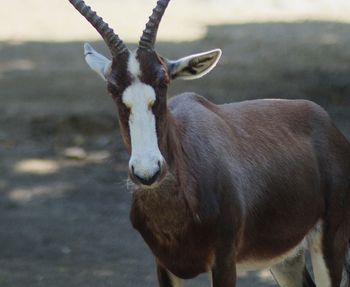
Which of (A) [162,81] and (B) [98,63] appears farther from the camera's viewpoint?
(B) [98,63]

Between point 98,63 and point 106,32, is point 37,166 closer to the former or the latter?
point 98,63

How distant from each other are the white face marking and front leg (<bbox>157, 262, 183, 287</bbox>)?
1.08 meters

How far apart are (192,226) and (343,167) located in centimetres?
146

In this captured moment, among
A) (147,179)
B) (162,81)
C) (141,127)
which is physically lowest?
(147,179)

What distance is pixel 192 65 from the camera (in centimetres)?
665

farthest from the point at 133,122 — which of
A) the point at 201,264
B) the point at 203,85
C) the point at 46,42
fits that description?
the point at 46,42

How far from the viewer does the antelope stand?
20.8 ft

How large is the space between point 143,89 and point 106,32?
45cm

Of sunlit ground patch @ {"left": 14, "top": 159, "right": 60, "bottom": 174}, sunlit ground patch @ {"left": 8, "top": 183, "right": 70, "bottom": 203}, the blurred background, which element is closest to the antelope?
the blurred background

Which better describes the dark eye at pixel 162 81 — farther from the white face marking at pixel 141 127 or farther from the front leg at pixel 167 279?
the front leg at pixel 167 279


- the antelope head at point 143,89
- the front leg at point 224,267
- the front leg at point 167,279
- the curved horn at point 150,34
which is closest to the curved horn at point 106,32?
the antelope head at point 143,89

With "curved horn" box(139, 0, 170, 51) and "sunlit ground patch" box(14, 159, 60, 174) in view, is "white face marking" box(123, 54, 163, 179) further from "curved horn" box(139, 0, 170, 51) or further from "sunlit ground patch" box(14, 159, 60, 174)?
"sunlit ground patch" box(14, 159, 60, 174)

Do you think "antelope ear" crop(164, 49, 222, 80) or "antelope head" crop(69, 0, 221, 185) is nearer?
"antelope head" crop(69, 0, 221, 185)

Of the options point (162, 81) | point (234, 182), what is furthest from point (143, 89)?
point (234, 182)
